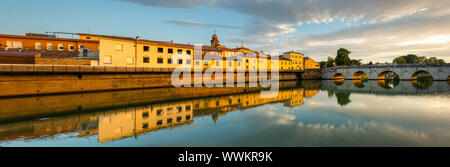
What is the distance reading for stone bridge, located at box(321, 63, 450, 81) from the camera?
49338 mm

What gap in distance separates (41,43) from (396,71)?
90.7 m

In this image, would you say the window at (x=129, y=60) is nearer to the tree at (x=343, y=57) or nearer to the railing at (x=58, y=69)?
the railing at (x=58, y=69)

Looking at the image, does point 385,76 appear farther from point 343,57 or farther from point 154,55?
point 154,55

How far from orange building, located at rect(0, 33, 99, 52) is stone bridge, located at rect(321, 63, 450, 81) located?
3061 inches

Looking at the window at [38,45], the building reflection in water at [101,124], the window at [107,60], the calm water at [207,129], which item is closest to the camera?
the calm water at [207,129]

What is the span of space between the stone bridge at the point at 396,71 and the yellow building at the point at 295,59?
13.1 metres

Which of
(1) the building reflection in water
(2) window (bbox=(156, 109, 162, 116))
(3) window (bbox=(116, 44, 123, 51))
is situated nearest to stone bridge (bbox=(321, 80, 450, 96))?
(1) the building reflection in water

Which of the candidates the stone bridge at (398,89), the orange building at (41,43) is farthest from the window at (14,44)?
the stone bridge at (398,89)

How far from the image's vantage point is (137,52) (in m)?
31.9

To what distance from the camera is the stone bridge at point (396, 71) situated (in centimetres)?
4934

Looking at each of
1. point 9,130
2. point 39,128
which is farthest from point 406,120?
point 9,130

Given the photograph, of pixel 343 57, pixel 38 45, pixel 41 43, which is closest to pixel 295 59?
pixel 343 57
